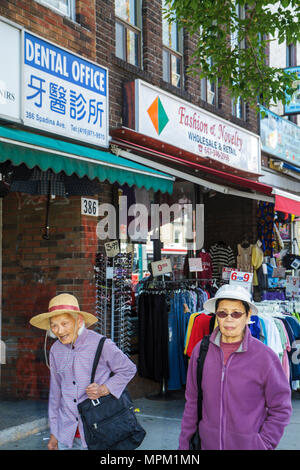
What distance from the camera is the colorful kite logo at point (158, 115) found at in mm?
9189

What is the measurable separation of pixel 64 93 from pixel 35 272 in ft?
8.03

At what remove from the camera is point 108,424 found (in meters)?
3.89

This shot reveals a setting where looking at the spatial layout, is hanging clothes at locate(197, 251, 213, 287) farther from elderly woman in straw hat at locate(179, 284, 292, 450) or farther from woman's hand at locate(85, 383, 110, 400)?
elderly woman in straw hat at locate(179, 284, 292, 450)

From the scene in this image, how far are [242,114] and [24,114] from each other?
7747 millimetres

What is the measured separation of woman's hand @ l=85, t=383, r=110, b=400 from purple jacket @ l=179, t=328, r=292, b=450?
738 millimetres

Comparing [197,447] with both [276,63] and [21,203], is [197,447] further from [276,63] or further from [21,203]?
[276,63]

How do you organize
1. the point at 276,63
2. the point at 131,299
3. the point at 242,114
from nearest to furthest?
1. the point at 131,299
2. the point at 242,114
3. the point at 276,63

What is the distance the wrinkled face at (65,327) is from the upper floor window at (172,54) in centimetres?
728

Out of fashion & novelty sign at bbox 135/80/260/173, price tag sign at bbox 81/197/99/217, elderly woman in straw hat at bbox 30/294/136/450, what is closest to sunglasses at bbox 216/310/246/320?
elderly woman in straw hat at bbox 30/294/136/450

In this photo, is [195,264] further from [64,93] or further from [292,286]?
[64,93]

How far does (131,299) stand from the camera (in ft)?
28.8

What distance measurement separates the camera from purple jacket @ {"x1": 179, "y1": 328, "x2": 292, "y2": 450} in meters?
3.40
